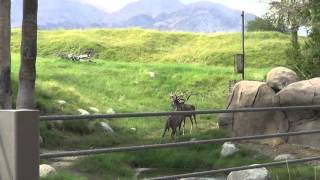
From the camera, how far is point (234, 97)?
21016mm

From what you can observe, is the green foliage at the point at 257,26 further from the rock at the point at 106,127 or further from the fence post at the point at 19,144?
the fence post at the point at 19,144

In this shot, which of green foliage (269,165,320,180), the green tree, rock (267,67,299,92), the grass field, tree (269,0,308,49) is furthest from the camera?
tree (269,0,308,49)

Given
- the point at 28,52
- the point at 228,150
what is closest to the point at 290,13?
the point at 228,150

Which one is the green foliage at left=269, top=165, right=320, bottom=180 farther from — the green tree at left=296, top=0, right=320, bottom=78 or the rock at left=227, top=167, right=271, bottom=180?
the green tree at left=296, top=0, right=320, bottom=78

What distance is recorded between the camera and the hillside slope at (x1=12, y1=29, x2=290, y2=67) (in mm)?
56594

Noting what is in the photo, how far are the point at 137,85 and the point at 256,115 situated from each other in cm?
2110

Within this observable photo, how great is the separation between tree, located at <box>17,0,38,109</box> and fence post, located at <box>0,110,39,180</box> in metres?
9.17

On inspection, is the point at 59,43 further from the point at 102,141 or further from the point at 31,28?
the point at 31,28

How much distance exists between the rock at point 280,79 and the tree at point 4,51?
8559mm

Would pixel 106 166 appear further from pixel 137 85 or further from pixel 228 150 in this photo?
pixel 137 85

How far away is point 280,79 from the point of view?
2016 centimetres

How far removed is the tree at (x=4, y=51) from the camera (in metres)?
14.4

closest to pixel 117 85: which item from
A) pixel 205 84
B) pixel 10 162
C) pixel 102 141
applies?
pixel 205 84

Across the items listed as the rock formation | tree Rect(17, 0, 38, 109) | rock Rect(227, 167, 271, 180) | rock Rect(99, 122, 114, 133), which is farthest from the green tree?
rock Rect(227, 167, 271, 180)
